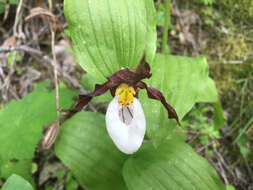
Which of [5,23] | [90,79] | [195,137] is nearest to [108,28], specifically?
[90,79]

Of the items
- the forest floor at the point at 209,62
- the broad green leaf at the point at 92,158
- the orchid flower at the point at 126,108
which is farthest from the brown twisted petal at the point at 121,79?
the forest floor at the point at 209,62

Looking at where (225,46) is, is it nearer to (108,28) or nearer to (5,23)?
(108,28)

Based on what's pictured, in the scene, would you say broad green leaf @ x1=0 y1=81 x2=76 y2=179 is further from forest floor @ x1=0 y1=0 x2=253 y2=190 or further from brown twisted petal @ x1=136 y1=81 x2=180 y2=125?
brown twisted petal @ x1=136 y1=81 x2=180 y2=125

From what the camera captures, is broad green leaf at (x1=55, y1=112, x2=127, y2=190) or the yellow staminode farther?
broad green leaf at (x1=55, y1=112, x2=127, y2=190)

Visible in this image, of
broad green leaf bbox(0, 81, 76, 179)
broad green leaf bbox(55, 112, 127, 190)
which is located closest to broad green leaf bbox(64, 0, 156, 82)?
broad green leaf bbox(55, 112, 127, 190)

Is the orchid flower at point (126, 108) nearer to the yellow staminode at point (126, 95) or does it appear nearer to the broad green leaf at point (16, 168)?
the yellow staminode at point (126, 95)
